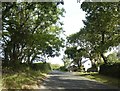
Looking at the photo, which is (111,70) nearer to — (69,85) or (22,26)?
(22,26)

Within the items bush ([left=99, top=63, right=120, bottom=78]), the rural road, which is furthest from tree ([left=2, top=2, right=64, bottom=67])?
bush ([left=99, top=63, right=120, bottom=78])

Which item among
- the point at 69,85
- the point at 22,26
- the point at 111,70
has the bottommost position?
the point at 69,85

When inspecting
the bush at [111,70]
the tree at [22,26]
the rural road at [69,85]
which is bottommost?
the rural road at [69,85]

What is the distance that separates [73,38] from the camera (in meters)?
73.9

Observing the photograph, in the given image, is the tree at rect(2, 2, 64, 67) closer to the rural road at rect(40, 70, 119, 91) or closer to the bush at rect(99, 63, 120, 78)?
the rural road at rect(40, 70, 119, 91)

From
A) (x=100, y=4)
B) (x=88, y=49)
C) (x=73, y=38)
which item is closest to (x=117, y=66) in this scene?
(x=100, y=4)

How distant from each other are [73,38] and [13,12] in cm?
4040

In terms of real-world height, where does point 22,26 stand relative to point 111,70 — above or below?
above

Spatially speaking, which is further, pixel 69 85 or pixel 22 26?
pixel 22 26

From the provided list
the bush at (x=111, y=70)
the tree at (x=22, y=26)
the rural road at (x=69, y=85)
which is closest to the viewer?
the rural road at (x=69, y=85)

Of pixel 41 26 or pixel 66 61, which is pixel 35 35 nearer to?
pixel 41 26

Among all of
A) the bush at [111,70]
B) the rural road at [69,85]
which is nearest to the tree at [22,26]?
the rural road at [69,85]

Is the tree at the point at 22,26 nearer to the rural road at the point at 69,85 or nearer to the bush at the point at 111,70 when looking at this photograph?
the rural road at the point at 69,85

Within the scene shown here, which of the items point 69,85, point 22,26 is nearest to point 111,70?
point 22,26
